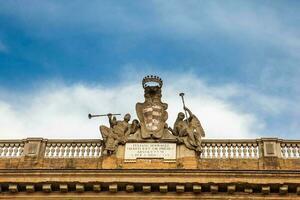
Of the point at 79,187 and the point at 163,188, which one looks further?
the point at 79,187

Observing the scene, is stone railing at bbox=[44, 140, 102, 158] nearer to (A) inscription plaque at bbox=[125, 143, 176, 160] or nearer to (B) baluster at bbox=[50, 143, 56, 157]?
(B) baluster at bbox=[50, 143, 56, 157]

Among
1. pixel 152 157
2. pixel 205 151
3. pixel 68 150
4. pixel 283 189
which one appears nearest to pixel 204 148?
pixel 205 151

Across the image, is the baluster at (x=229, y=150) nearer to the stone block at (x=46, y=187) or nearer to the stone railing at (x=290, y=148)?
the stone railing at (x=290, y=148)

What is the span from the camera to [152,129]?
26641 mm

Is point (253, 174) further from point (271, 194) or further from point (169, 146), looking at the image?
point (169, 146)

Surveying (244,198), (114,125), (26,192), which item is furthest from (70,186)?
(244,198)

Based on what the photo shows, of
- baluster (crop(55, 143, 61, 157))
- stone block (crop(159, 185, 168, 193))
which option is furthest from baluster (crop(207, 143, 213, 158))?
baluster (crop(55, 143, 61, 157))

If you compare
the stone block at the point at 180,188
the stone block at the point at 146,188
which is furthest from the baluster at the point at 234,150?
the stone block at the point at 146,188

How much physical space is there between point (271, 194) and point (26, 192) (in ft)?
28.8

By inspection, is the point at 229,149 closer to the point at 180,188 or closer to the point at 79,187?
the point at 180,188

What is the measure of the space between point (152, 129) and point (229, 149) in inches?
120

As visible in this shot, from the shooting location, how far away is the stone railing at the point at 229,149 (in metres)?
26.1

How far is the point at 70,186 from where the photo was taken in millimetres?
24703

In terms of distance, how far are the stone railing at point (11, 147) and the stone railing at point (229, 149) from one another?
712cm
